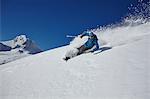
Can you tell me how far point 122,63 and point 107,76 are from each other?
1164 mm

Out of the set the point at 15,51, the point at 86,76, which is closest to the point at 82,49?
the point at 86,76

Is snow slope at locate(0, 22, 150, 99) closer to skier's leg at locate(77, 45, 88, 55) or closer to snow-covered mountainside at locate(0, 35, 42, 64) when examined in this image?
skier's leg at locate(77, 45, 88, 55)

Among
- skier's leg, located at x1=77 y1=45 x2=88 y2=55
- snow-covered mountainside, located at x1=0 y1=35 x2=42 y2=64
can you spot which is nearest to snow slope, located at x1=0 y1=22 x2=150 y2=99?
skier's leg, located at x1=77 y1=45 x2=88 y2=55

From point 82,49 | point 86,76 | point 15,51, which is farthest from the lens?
point 15,51

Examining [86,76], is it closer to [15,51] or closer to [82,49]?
[82,49]

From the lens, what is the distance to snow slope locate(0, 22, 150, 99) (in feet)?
26.1

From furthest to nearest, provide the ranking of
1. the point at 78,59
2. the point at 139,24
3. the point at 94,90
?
the point at 139,24, the point at 78,59, the point at 94,90

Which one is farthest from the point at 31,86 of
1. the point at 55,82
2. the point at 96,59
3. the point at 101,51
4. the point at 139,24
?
the point at 139,24

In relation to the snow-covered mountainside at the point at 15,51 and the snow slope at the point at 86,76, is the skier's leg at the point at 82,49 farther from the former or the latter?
the snow-covered mountainside at the point at 15,51

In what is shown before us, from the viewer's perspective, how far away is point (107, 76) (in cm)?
891

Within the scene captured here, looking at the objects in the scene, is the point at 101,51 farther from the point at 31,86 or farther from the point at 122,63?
the point at 31,86

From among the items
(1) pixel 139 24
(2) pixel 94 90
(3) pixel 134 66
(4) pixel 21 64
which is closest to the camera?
(2) pixel 94 90

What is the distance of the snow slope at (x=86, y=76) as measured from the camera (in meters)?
7.95

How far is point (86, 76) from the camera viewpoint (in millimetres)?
9258
